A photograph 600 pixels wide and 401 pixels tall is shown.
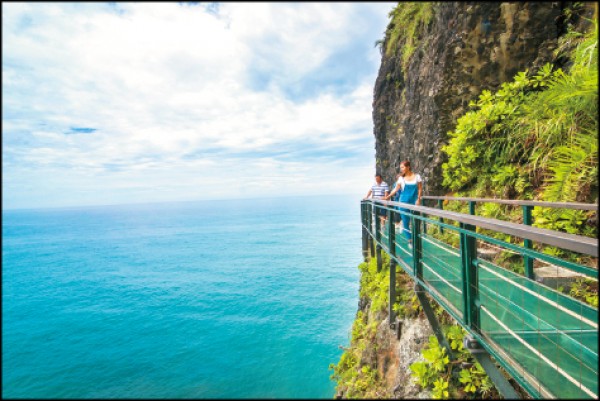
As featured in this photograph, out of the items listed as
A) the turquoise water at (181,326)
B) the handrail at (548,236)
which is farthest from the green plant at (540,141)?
the turquoise water at (181,326)

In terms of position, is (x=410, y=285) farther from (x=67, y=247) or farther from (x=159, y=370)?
(x=67, y=247)

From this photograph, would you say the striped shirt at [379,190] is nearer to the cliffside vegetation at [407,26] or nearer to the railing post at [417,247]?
the railing post at [417,247]

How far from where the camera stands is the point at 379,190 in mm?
8930

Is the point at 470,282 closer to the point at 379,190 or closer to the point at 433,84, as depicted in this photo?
the point at 379,190

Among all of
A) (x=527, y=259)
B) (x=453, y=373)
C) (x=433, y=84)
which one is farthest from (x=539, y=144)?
(x=453, y=373)

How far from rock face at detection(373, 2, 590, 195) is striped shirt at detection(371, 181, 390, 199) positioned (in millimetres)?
1635

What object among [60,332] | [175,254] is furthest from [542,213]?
[175,254]

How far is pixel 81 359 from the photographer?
24984 millimetres

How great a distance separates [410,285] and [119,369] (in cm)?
2703

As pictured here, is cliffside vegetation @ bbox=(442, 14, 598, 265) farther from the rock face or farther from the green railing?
the green railing

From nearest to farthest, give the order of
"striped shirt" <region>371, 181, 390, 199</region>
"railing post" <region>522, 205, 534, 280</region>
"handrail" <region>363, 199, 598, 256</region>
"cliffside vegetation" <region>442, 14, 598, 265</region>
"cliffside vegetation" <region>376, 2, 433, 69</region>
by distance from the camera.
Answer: "handrail" <region>363, 199, 598, 256</region>
"railing post" <region>522, 205, 534, 280</region>
"cliffside vegetation" <region>442, 14, 598, 265</region>
"striped shirt" <region>371, 181, 390, 199</region>
"cliffside vegetation" <region>376, 2, 433, 69</region>

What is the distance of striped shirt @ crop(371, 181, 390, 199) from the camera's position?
29.0 ft

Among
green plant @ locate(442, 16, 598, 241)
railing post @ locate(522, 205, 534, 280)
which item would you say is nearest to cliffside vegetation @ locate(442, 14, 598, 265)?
green plant @ locate(442, 16, 598, 241)

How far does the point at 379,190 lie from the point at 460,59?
4.41 metres
